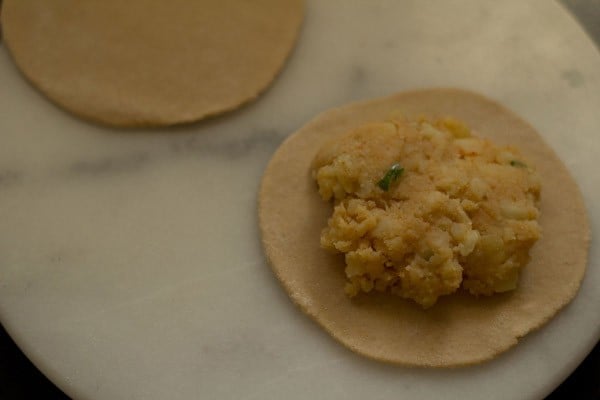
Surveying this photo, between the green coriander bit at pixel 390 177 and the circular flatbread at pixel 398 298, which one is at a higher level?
the green coriander bit at pixel 390 177

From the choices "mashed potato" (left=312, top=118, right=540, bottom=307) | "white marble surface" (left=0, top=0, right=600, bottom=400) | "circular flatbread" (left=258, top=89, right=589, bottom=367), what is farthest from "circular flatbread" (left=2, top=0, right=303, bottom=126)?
"mashed potato" (left=312, top=118, right=540, bottom=307)

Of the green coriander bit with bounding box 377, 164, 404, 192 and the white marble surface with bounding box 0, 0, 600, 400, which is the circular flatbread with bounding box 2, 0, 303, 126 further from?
the green coriander bit with bounding box 377, 164, 404, 192

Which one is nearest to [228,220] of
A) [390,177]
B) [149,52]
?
[390,177]

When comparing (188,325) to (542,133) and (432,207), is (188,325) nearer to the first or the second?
(432,207)

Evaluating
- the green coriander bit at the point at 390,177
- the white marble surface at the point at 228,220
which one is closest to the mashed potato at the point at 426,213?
the green coriander bit at the point at 390,177

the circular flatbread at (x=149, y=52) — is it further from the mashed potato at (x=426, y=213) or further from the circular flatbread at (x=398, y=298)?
the mashed potato at (x=426, y=213)
